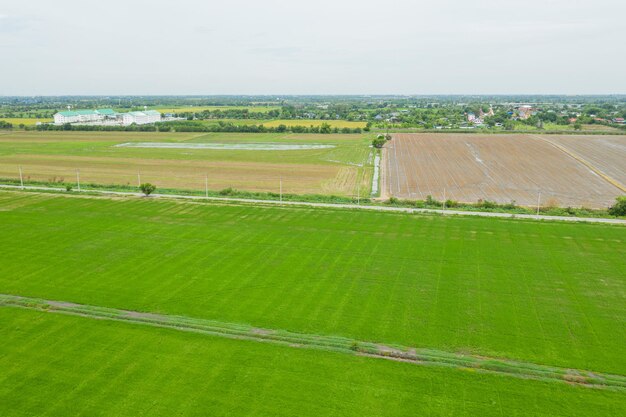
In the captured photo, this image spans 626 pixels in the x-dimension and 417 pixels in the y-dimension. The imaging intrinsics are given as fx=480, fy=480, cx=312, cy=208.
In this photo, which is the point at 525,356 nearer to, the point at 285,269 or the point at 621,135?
the point at 285,269

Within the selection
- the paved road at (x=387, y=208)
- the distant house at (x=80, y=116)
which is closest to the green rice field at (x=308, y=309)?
the paved road at (x=387, y=208)

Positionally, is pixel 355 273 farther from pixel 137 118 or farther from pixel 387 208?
pixel 137 118

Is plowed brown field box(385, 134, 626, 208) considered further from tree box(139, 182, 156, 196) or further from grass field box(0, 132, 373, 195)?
tree box(139, 182, 156, 196)

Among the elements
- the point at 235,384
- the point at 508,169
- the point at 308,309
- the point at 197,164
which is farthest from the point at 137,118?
the point at 235,384

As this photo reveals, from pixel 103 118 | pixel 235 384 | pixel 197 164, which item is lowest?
pixel 235 384

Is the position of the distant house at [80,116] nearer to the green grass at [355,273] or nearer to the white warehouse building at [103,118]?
the white warehouse building at [103,118]

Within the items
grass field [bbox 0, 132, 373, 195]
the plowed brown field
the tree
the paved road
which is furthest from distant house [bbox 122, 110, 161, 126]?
the tree
